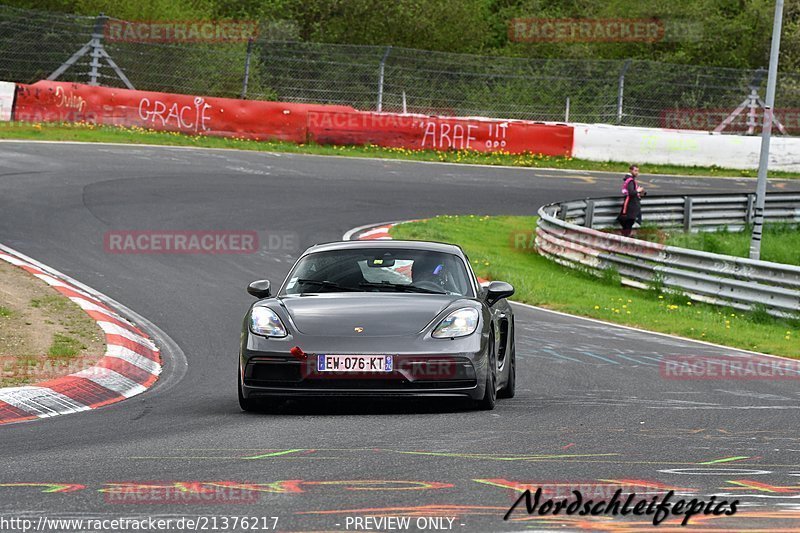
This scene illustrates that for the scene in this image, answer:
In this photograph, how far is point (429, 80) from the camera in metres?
34.2

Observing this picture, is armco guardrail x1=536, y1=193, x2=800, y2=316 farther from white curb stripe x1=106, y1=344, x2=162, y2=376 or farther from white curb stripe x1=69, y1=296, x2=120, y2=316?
white curb stripe x1=106, y1=344, x2=162, y2=376

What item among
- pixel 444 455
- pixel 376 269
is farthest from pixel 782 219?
pixel 444 455

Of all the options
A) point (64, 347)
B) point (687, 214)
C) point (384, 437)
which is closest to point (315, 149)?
point (687, 214)

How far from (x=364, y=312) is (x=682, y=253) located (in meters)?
11.9

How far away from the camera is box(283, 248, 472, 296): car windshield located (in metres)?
9.33

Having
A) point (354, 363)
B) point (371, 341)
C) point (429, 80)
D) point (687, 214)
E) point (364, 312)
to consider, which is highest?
point (429, 80)

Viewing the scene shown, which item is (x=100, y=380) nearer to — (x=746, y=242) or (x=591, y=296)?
(x=591, y=296)

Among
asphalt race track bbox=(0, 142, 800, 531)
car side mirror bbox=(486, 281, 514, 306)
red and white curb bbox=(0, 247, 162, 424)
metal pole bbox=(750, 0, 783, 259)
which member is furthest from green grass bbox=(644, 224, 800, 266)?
car side mirror bbox=(486, 281, 514, 306)

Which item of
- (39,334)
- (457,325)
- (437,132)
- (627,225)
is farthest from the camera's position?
(437,132)

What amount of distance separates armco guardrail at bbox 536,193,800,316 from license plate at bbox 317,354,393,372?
1063cm

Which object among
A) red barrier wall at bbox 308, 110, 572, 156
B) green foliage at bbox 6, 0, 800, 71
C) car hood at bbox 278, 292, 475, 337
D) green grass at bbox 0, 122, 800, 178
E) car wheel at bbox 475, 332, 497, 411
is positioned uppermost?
green foliage at bbox 6, 0, 800, 71

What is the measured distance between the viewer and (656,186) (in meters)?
31.4

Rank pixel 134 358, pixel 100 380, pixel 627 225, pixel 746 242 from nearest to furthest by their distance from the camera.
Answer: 1. pixel 100 380
2. pixel 134 358
3. pixel 627 225
4. pixel 746 242

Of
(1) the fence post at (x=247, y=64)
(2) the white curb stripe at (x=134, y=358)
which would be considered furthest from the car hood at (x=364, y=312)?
(1) the fence post at (x=247, y=64)
